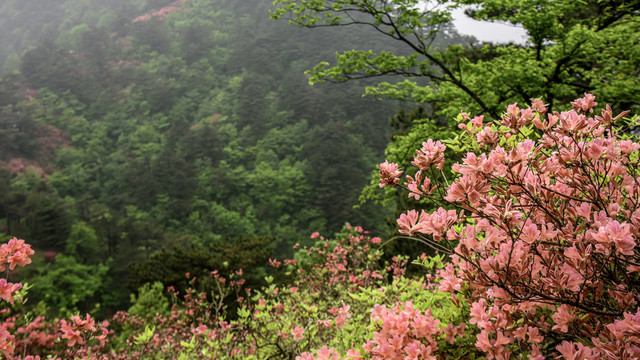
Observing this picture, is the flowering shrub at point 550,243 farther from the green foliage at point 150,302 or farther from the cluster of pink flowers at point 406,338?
the green foliage at point 150,302

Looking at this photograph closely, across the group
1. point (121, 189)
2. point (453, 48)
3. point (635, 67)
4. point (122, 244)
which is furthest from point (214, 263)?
point (121, 189)

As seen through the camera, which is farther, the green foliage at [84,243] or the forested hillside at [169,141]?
the forested hillside at [169,141]

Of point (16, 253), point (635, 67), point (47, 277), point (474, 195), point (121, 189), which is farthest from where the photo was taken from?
point (121, 189)

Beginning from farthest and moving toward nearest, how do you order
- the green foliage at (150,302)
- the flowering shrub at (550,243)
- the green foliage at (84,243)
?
the green foliage at (84,243), the green foliage at (150,302), the flowering shrub at (550,243)

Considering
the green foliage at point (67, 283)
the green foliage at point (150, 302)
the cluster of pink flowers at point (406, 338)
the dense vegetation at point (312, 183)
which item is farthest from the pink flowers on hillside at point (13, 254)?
the green foliage at point (67, 283)

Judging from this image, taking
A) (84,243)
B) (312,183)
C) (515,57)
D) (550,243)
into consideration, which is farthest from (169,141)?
(550,243)

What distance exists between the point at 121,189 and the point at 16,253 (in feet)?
93.5

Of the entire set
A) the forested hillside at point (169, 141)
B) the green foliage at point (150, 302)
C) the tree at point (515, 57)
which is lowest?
the forested hillside at point (169, 141)

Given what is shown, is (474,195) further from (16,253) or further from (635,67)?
(635,67)

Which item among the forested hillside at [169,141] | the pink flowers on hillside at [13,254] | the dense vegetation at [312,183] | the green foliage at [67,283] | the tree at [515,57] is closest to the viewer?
the dense vegetation at [312,183]

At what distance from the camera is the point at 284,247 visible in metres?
22.6

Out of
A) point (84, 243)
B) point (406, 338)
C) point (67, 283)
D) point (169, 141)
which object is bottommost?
point (169, 141)

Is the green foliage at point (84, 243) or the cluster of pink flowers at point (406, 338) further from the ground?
the cluster of pink flowers at point (406, 338)

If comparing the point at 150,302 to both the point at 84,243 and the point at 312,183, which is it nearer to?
the point at 84,243
